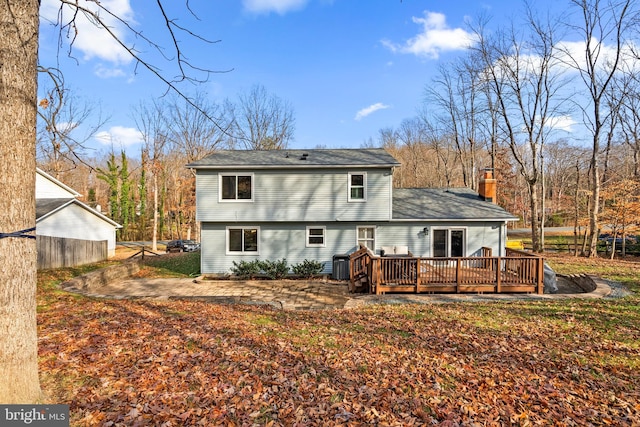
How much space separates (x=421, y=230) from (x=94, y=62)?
13267 millimetres

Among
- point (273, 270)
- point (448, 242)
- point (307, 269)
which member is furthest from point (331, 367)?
point (448, 242)

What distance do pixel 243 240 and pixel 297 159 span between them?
4.72 metres

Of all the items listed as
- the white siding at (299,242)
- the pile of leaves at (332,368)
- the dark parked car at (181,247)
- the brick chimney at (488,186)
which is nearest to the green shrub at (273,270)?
the white siding at (299,242)

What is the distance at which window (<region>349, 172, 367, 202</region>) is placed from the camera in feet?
48.4

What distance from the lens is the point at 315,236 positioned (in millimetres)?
15109

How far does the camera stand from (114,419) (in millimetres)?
3342

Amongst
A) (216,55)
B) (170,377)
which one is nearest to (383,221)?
(216,55)

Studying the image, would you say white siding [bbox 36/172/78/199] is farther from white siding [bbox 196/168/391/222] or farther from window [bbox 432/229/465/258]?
window [bbox 432/229/465/258]

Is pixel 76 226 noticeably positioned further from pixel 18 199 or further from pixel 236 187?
pixel 18 199

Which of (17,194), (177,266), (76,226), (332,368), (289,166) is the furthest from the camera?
(76,226)

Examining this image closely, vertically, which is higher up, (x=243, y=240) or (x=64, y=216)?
(x=64, y=216)

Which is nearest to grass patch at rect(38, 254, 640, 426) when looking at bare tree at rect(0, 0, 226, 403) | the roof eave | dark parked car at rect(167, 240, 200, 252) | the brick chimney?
bare tree at rect(0, 0, 226, 403)

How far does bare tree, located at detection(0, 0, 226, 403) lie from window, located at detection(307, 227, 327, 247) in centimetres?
1194

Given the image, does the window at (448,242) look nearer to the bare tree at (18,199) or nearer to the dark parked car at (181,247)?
the bare tree at (18,199)
